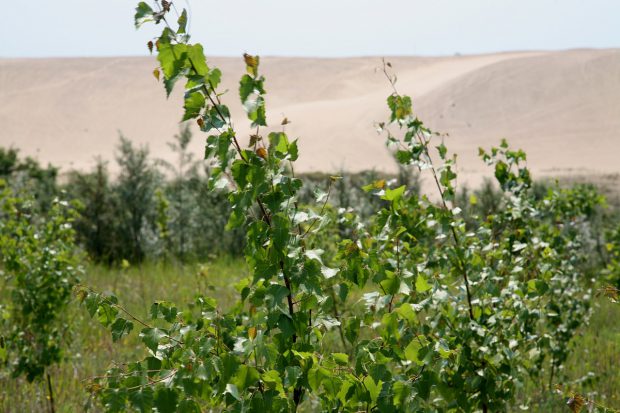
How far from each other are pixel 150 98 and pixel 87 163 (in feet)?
58.4

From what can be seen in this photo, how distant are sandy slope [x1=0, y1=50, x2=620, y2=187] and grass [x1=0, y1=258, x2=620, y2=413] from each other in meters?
16.0

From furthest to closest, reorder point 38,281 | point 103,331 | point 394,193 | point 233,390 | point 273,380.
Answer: point 103,331
point 38,281
point 394,193
point 273,380
point 233,390

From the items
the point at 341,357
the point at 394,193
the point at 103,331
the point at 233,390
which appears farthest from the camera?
the point at 103,331

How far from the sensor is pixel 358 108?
45062 mm

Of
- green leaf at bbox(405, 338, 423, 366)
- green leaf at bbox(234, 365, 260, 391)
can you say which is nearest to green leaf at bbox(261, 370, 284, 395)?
green leaf at bbox(234, 365, 260, 391)

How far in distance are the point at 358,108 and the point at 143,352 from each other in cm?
4015

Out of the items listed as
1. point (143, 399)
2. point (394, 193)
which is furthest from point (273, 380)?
point (394, 193)

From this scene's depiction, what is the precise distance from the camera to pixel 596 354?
19.2ft

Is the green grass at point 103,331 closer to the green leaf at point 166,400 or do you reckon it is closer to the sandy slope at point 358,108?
the green leaf at point 166,400

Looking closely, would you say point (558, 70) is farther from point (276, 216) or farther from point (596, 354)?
point (276, 216)

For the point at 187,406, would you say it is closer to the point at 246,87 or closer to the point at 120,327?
the point at 120,327

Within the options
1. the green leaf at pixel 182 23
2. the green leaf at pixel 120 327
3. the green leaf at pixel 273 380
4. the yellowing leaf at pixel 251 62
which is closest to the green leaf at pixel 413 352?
the green leaf at pixel 273 380

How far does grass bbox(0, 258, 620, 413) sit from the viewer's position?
182 inches

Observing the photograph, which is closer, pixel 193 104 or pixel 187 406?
pixel 187 406
